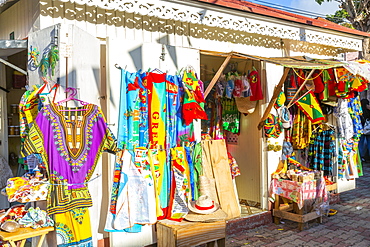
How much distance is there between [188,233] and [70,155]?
148 cm

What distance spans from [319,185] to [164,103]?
3109 mm

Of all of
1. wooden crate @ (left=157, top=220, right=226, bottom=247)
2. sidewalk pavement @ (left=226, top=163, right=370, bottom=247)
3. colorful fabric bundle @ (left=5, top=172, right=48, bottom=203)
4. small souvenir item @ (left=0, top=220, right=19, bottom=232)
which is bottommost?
sidewalk pavement @ (left=226, top=163, right=370, bottom=247)

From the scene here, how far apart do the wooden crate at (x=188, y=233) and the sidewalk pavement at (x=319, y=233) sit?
1036 millimetres

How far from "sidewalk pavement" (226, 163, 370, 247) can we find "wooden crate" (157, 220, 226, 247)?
1.04 m

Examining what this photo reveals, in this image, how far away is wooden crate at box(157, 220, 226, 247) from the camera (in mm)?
3932

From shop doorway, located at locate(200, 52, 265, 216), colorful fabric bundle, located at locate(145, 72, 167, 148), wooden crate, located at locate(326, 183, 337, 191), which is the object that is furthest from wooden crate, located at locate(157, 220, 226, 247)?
wooden crate, located at locate(326, 183, 337, 191)

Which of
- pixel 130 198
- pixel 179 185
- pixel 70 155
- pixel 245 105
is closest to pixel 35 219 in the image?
pixel 70 155

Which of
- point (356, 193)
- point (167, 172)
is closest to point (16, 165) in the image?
point (167, 172)

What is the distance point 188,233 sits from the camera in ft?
13.0

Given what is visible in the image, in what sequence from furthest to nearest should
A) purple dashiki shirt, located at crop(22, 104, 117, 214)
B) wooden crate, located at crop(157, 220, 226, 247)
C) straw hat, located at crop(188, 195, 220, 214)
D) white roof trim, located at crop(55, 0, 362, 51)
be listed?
A: straw hat, located at crop(188, 195, 220, 214)
white roof trim, located at crop(55, 0, 362, 51)
wooden crate, located at crop(157, 220, 226, 247)
purple dashiki shirt, located at crop(22, 104, 117, 214)

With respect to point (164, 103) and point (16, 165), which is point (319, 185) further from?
point (16, 165)

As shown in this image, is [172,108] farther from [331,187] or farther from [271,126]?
[331,187]

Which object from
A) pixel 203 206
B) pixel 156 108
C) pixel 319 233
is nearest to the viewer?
pixel 203 206

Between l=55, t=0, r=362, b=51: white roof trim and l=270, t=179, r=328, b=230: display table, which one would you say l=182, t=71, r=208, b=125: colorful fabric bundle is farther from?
l=270, t=179, r=328, b=230: display table
